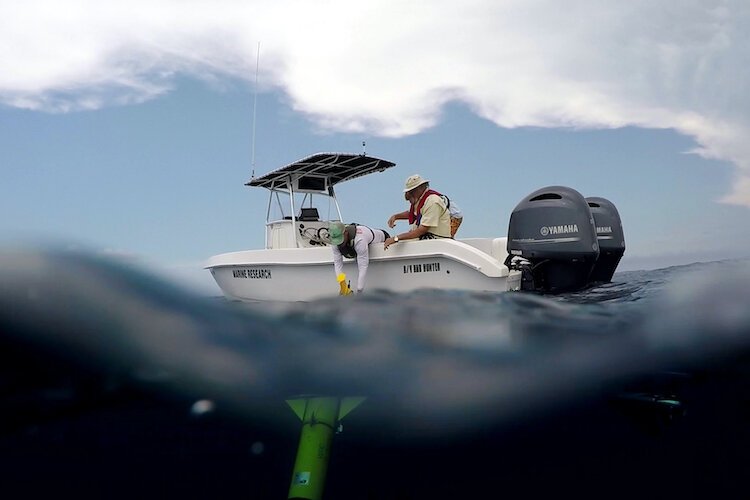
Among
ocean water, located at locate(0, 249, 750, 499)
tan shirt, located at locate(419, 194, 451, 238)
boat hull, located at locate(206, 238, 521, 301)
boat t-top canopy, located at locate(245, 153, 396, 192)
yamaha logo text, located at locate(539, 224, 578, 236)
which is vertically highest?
boat t-top canopy, located at locate(245, 153, 396, 192)

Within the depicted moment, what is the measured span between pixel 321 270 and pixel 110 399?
13.2 feet

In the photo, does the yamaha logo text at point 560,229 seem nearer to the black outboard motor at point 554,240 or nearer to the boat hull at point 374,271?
the black outboard motor at point 554,240

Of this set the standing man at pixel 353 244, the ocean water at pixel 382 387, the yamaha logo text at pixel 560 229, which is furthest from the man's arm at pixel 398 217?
the yamaha logo text at pixel 560 229

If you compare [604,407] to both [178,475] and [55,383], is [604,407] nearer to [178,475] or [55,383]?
[178,475]

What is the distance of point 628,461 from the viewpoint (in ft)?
17.9

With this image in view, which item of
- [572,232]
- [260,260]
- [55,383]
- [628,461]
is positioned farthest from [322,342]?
[260,260]

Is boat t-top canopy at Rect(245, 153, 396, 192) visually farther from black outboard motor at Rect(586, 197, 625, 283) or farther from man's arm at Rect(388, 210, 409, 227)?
black outboard motor at Rect(586, 197, 625, 283)

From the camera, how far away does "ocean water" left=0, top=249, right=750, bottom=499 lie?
131 inches

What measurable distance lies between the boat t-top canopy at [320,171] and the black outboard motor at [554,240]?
12.9ft

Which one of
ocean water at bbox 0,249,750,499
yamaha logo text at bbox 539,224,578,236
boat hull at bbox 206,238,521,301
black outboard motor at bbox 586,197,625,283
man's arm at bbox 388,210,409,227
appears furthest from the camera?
man's arm at bbox 388,210,409,227

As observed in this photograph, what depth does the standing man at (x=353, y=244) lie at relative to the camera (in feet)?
21.8

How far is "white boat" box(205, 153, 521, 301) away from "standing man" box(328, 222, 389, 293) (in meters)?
0.18

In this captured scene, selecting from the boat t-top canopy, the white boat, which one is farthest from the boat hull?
the boat t-top canopy

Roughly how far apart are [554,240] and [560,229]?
5.5 inches
